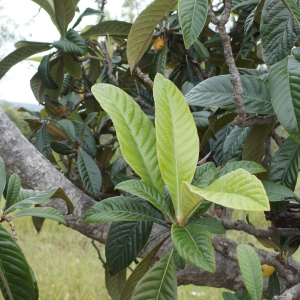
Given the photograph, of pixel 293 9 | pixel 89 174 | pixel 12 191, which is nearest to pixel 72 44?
pixel 89 174

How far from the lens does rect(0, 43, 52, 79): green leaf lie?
1.07 metres

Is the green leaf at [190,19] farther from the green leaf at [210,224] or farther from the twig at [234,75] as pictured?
the green leaf at [210,224]

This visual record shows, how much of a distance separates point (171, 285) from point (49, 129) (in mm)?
625

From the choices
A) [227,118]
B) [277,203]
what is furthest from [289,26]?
[277,203]

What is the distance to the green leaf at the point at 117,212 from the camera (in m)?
0.54

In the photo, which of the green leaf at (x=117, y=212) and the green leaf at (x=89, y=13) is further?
the green leaf at (x=89, y=13)

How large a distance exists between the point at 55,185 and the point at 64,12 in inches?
18.2

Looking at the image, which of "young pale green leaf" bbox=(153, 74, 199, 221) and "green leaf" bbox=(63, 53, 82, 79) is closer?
"young pale green leaf" bbox=(153, 74, 199, 221)

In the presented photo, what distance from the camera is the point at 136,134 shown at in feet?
1.82

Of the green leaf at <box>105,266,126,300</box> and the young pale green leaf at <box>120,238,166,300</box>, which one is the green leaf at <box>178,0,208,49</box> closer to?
the young pale green leaf at <box>120,238,166,300</box>

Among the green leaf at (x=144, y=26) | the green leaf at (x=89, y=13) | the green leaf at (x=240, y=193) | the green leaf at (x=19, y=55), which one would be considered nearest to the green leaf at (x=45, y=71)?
the green leaf at (x=19, y=55)

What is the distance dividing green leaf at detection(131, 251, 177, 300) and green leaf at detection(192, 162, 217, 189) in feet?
0.41

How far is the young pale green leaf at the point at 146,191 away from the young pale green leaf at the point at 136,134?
16mm

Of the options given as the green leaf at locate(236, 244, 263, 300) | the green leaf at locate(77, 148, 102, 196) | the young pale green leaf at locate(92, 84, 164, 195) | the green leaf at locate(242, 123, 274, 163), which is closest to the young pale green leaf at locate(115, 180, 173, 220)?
the young pale green leaf at locate(92, 84, 164, 195)
